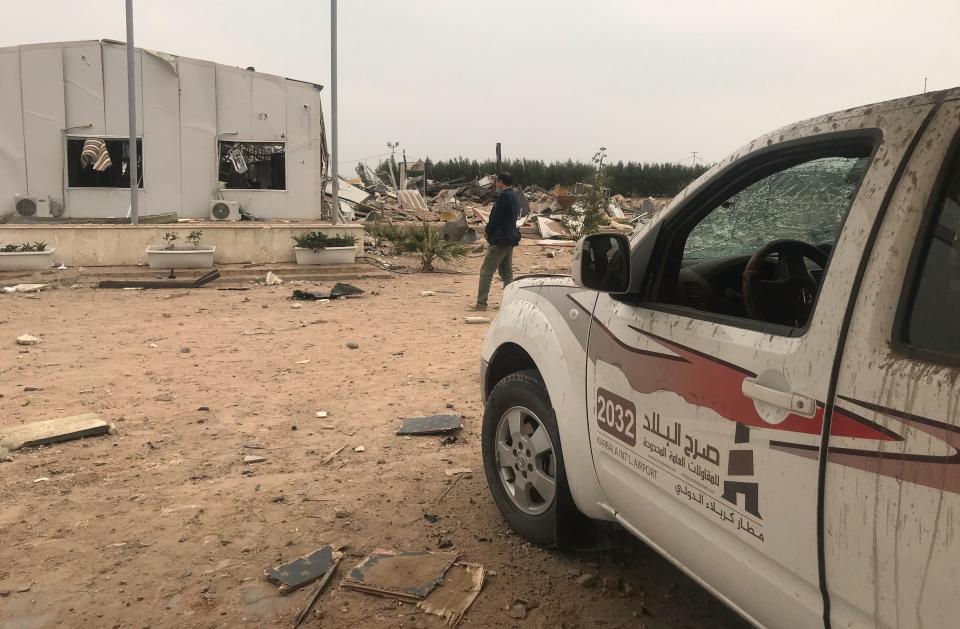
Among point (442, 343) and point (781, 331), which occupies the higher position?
point (781, 331)

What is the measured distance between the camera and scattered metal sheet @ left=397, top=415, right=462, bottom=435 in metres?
5.35

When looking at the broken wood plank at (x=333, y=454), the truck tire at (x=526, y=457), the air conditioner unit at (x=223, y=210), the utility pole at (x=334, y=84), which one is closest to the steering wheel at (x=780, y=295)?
the truck tire at (x=526, y=457)

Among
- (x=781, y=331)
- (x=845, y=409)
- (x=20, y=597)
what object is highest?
(x=781, y=331)

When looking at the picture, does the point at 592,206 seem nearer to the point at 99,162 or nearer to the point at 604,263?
the point at 99,162

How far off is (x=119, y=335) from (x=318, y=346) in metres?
2.61

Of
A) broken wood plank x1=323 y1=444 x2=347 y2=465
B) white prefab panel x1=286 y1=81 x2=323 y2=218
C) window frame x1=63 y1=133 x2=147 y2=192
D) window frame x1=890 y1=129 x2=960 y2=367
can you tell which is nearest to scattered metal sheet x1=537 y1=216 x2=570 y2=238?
white prefab panel x1=286 y1=81 x2=323 y2=218

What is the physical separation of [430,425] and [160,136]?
15.0m

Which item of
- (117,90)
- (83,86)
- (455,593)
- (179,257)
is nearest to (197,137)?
(117,90)

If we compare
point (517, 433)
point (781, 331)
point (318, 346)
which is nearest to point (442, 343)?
point (318, 346)

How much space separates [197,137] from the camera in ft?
59.1

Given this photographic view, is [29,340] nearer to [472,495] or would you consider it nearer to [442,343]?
[442,343]

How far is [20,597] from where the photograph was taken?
3.14m

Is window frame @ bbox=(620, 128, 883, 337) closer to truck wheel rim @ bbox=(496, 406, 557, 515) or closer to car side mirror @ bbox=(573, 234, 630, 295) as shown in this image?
car side mirror @ bbox=(573, 234, 630, 295)

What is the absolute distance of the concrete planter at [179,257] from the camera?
14422mm
